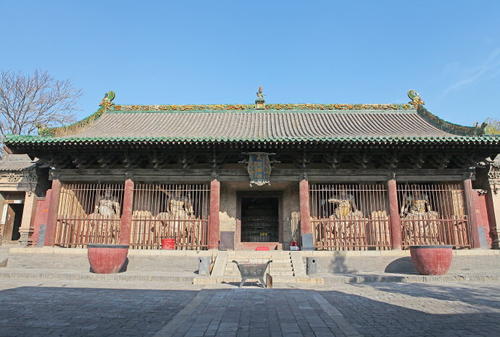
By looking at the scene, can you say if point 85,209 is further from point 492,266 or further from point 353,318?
point 492,266

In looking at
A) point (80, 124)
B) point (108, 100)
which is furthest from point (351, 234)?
point (108, 100)

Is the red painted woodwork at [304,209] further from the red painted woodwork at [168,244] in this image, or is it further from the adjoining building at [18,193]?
the adjoining building at [18,193]

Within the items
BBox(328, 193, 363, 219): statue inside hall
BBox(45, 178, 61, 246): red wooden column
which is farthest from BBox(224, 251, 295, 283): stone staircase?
BBox(45, 178, 61, 246): red wooden column

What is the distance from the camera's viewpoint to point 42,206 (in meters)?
11.7

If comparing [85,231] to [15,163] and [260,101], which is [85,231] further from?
[260,101]

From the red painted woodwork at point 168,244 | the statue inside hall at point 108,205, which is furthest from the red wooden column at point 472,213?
the statue inside hall at point 108,205

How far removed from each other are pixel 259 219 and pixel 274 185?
224 centimetres

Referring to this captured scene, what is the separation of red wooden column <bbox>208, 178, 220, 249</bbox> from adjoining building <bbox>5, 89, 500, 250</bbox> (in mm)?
34

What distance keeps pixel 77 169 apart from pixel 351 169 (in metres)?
9.71

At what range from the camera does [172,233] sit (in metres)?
11.7

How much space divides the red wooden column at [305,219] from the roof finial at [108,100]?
35.3 ft

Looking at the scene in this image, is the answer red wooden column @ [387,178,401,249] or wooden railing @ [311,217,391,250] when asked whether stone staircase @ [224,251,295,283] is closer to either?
wooden railing @ [311,217,391,250]

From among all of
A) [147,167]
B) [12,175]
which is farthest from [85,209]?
[12,175]

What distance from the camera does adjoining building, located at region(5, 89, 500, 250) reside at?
10734mm
